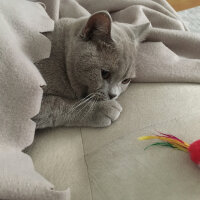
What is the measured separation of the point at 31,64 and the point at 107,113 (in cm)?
31

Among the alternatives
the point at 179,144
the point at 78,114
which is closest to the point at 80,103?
the point at 78,114

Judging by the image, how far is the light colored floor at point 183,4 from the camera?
6.32 ft

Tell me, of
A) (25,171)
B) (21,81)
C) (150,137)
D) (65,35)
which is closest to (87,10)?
(65,35)

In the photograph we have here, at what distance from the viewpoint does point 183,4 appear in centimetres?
195

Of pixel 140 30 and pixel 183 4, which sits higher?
pixel 140 30

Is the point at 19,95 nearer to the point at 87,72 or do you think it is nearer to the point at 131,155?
the point at 87,72

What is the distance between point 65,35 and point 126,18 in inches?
16.3

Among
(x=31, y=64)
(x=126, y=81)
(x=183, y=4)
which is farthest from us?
(x=183, y=4)

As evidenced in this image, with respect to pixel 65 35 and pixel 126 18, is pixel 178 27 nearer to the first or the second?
pixel 126 18

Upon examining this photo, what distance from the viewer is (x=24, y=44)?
3.20 ft

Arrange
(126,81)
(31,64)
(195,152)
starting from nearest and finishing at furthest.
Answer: (195,152) → (31,64) → (126,81)

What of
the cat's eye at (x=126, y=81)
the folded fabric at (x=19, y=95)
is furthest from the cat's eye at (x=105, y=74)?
the folded fabric at (x=19, y=95)

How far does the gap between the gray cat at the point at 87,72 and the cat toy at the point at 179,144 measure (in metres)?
0.18

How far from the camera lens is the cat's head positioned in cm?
97
